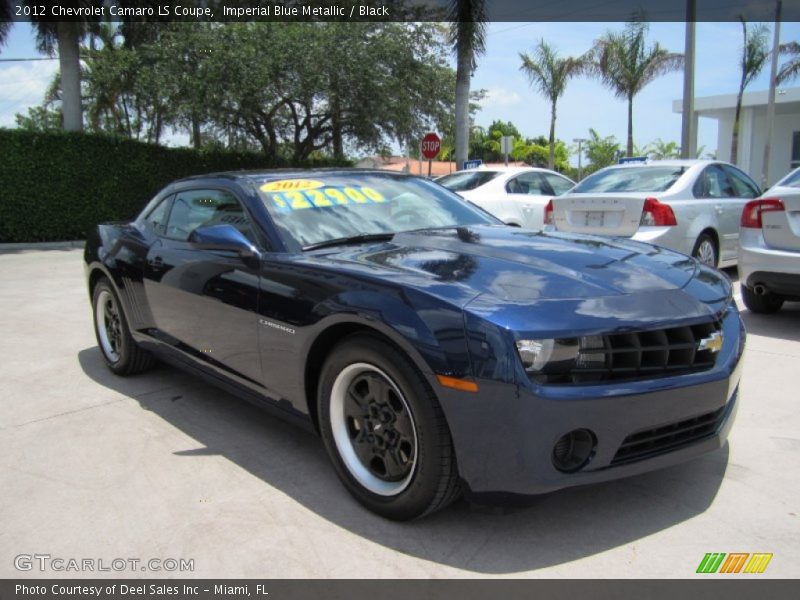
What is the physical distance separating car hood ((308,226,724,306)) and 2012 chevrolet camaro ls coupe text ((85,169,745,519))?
13mm

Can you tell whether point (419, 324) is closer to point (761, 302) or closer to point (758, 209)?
point (758, 209)

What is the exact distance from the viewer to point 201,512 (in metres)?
2.77

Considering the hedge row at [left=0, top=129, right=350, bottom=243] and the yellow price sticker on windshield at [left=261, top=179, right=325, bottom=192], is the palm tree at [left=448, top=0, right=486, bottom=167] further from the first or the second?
the yellow price sticker on windshield at [left=261, top=179, right=325, bottom=192]

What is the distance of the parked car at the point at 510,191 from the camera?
30.2 ft

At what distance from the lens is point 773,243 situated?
5570 millimetres

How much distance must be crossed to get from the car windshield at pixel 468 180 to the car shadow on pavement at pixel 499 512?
6604 millimetres

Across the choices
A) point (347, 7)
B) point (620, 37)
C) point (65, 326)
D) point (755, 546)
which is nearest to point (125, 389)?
point (65, 326)

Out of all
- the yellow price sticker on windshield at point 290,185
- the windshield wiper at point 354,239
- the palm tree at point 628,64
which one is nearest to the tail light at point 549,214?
the yellow price sticker on windshield at point 290,185

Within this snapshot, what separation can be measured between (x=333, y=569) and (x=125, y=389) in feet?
8.92

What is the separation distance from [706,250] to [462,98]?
10567mm

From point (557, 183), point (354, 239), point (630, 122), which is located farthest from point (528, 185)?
point (630, 122)

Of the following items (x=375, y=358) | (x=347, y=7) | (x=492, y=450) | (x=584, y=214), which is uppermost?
(x=347, y=7)

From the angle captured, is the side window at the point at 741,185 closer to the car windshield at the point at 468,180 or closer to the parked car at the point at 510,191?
the parked car at the point at 510,191
